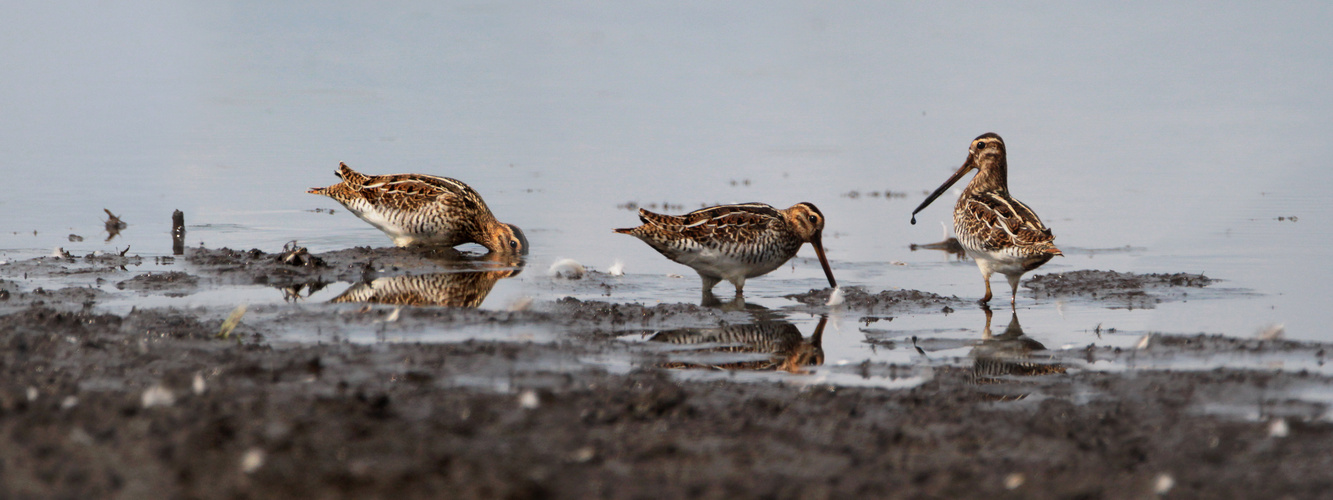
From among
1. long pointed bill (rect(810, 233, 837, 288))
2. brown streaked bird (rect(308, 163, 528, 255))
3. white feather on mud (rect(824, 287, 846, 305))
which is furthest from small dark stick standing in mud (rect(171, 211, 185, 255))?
white feather on mud (rect(824, 287, 846, 305))

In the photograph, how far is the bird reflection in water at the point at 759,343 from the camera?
775cm

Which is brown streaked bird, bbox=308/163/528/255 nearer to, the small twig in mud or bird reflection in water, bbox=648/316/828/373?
bird reflection in water, bbox=648/316/828/373

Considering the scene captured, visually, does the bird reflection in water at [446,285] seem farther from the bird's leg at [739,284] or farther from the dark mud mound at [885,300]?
the dark mud mound at [885,300]

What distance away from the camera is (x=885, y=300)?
10.3 meters

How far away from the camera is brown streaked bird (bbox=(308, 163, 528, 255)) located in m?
13.2

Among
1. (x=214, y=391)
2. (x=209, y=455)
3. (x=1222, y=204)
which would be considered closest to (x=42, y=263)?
(x=214, y=391)

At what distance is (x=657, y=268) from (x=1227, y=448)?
7.32 meters

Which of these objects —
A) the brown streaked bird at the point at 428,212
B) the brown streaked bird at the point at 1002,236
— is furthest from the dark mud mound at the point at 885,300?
the brown streaked bird at the point at 428,212

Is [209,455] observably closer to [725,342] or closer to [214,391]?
[214,391]

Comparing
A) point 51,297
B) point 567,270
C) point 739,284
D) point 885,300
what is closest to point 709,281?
point 739,284

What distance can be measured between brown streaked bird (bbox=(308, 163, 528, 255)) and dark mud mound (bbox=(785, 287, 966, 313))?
11.9ft

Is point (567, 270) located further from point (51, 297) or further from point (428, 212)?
point (51, 297)

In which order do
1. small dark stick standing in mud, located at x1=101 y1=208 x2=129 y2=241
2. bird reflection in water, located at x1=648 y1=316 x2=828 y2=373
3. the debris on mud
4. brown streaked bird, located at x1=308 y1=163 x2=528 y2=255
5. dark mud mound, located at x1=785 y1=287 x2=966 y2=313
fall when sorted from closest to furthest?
bird reflection in water, located at x1=648 y1=316 x2=828 y2=373, the debris on mud, dark mud mound, located at x1=785 y1=287 x2=966 y2=313, brown streaked bird, located at x1=308 y1=163 x2=528 y2=255, small dark stick standing in mud, located at x1=101 y1=208 x2=129 y2=241

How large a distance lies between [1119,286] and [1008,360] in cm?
354
